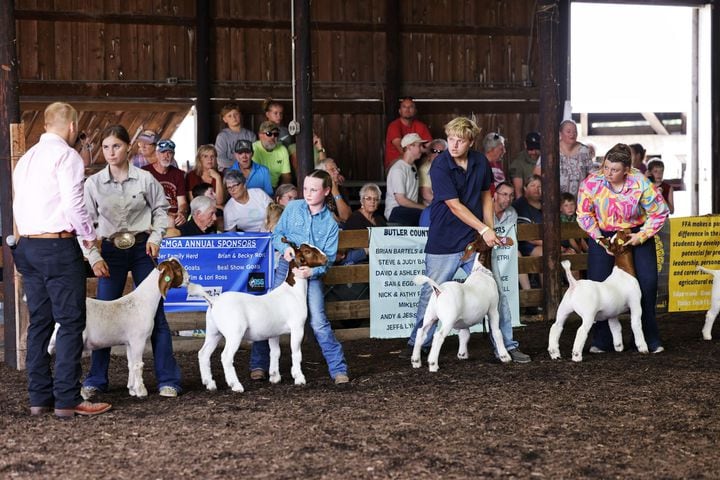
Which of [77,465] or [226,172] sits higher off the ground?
[226,172]

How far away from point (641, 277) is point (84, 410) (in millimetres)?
4522

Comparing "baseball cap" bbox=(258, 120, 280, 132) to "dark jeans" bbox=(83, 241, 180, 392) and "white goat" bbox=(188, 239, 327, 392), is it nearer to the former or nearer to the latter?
"white goat" bbox=(188, 239, 327, 392)

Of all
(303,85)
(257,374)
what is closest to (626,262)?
(257,374)

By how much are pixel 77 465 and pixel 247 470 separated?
89 cm

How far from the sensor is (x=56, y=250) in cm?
626

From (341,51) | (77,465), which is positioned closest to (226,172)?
(341,51)

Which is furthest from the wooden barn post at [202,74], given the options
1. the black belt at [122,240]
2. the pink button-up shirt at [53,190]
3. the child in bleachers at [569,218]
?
the pink button-up shirt at [53,190]

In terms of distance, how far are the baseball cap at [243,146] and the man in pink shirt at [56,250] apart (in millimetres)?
4632

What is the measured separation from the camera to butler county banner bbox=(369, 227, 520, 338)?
33.0 feet

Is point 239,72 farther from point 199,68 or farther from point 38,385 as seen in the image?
point 38,385

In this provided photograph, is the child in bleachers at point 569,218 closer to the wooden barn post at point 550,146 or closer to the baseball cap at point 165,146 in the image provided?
the wooden barn post at point 550,146

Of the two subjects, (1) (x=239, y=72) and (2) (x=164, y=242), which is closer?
(2) (x=164, y=242)

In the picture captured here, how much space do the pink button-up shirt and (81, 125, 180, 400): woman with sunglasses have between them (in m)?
0.67

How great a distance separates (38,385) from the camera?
657 cm
